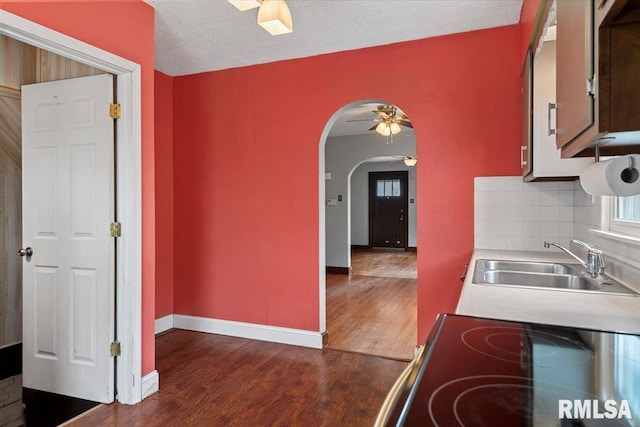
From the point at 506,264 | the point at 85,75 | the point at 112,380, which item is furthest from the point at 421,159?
the point at 112,380

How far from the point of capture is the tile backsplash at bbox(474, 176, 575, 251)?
2.70 m

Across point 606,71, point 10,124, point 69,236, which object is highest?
point 10,124

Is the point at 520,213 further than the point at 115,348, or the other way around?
the point at 520,213

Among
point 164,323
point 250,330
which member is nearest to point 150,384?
point 250,330

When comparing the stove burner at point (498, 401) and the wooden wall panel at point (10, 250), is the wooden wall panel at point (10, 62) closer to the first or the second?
the wooden wall panel at point (10, 250)

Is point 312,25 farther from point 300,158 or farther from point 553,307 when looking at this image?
point 553,307

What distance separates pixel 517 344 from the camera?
3.32 ft

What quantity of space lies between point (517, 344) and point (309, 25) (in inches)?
101

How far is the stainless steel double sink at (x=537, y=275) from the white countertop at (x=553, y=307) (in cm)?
24

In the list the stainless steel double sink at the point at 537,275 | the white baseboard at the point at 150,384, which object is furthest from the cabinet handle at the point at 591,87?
the white baseboard at the point at 150,384

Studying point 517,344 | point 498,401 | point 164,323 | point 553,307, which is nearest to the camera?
point 498,401

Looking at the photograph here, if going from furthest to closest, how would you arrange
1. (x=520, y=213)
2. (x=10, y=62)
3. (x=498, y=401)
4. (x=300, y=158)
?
(x=300, y=158)
(x=10, y=62)
(x=520, y=213)
(x=498, y=401)

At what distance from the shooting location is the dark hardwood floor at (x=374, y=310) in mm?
3453

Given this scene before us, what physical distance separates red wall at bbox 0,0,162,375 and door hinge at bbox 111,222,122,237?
0.49 ft
